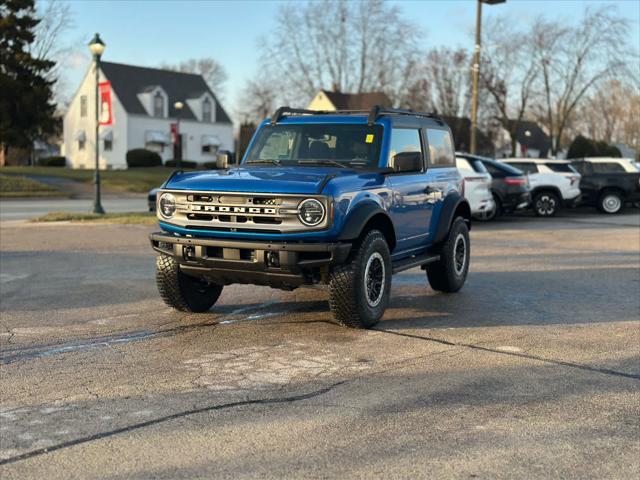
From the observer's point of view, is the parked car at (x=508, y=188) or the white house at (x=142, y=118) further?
the white house at (x=142, y=118)

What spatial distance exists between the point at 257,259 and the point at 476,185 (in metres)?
12.6

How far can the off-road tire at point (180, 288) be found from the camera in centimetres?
731

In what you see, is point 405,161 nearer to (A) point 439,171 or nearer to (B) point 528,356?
(A) point 439,171

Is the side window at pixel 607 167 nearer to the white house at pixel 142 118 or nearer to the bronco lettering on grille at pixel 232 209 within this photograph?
the bronco lettering on grille at pixel 232 209

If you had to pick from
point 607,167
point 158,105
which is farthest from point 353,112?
point 158,105

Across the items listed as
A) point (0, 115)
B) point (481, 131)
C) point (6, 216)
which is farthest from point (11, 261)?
point (481, 131)

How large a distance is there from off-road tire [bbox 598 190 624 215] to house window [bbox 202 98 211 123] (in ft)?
148

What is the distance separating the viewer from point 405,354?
20.1ft

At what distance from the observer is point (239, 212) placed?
6.60m

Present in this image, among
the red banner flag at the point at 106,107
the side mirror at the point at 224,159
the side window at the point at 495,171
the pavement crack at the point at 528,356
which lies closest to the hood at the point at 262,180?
the side mirror at the point at 224,159

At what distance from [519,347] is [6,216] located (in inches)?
755

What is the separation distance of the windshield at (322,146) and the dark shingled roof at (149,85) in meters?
Result: 52.8

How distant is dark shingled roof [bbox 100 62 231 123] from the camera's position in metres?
59.1

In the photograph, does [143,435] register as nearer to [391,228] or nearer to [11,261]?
[391,228]
